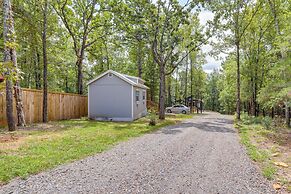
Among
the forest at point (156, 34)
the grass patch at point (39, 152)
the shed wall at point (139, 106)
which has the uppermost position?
the forest at point (156, 34)

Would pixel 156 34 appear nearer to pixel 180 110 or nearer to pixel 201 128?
pixel 201 128

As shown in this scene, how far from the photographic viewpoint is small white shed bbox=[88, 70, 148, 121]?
16.9 metres

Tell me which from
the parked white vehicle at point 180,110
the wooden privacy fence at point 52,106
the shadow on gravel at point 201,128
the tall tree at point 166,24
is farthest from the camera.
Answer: the parked white vehicle at point 180,110

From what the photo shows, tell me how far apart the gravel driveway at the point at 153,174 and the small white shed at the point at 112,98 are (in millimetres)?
9944

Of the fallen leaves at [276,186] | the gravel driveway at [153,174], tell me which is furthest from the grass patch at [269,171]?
the fallen leaves at [276,186]

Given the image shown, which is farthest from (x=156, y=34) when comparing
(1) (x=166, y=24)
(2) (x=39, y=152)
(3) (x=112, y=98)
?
(2) (x=39, y=152)

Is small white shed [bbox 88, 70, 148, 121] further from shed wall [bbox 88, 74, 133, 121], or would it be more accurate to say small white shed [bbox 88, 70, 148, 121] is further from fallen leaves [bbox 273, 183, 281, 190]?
fallen leaves [bbox 273, 183, 281, 190]

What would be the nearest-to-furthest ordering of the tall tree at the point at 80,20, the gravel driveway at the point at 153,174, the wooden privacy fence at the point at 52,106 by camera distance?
the gravel driveway at the point at 153,174 < the wooden privacy fence at the point at 52,106 < the tall tree at the point at 80,20

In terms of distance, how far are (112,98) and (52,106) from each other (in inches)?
157

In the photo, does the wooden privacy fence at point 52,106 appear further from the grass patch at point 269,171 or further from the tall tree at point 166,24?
the grass patch at point 269,171

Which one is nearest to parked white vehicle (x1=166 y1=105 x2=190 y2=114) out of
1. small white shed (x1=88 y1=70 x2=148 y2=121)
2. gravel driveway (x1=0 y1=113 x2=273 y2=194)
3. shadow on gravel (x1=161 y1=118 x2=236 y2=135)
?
small white shed (x1=88 y1=70 x2=148 y2=121)

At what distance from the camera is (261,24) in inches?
819

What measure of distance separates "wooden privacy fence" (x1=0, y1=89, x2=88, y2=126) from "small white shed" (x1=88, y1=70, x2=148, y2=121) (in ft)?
4.48

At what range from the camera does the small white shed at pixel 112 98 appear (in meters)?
16.9
